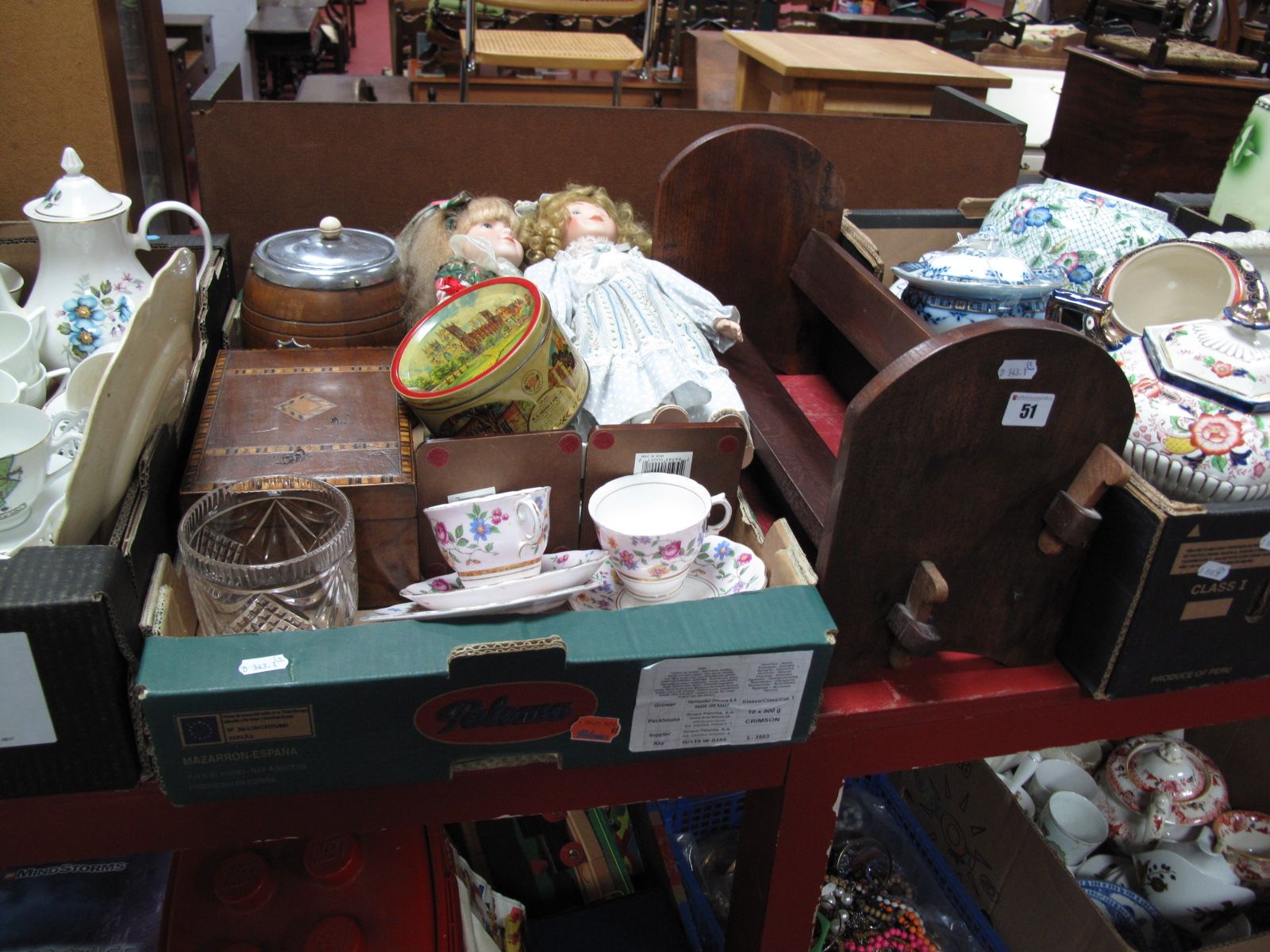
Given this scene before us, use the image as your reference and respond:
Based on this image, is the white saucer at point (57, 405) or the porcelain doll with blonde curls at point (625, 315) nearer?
the white saucer at point (57, 405)

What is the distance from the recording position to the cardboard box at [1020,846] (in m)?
1.14

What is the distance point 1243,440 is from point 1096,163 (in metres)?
2.88

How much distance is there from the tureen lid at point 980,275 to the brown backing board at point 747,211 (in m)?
0.20

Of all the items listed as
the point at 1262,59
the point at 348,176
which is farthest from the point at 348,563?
the point at 1262,59

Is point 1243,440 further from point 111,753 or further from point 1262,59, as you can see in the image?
point 1262,59

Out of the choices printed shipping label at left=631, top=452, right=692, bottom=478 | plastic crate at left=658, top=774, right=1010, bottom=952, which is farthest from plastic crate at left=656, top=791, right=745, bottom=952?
printed shipping label at left=631, top=452, right=692, bottom=478

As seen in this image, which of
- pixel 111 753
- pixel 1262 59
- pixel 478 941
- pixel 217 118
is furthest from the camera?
pixel 1262 59

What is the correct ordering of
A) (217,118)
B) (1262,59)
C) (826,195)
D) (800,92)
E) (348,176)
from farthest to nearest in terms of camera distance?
1. (1262,59)
2. (800,92)
3. (348,176)
4. (217,118)
5. (826,195)

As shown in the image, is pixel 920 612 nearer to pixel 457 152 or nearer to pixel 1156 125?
pixel 457 152

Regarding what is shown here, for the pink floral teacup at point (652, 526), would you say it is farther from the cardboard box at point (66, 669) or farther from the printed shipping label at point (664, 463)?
the cardboard box at point (66, 669)

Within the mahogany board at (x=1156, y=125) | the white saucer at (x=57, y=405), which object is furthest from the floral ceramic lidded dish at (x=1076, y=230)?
the mahogany board at (x=1156, y=125)

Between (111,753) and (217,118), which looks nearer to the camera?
(111,753)

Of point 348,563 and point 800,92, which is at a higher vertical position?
point 800,92

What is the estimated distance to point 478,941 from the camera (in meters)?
1.02
